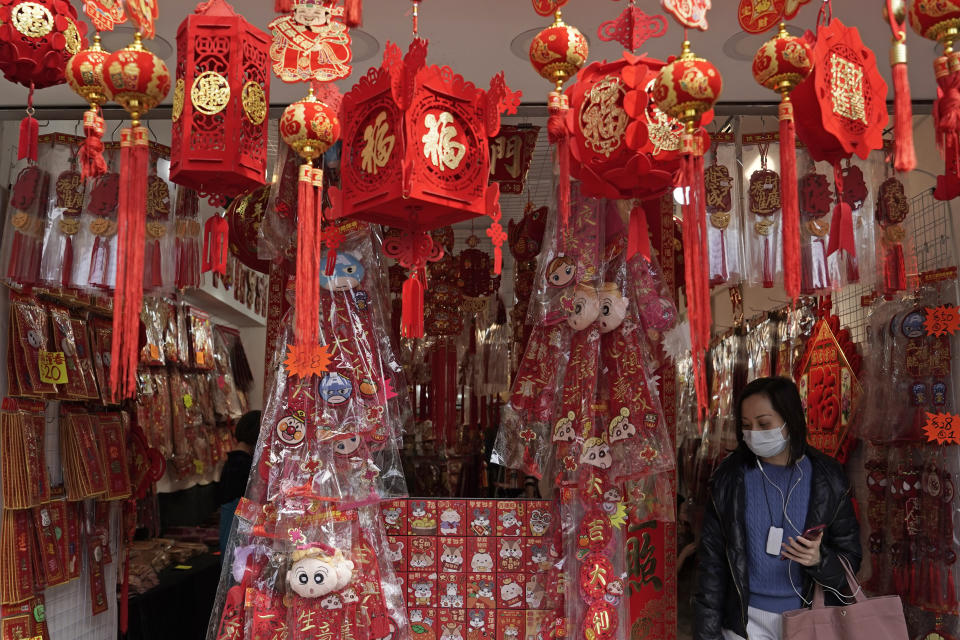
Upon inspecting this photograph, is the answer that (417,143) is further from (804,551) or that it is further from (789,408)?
(804,551)

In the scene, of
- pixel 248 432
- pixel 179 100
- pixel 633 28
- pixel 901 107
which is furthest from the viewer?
pixel 248 432

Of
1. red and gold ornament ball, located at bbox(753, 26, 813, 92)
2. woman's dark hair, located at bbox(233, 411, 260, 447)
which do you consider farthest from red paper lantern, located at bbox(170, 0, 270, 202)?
woman's dark hair, located at bbox(233, 411, 260, 447)

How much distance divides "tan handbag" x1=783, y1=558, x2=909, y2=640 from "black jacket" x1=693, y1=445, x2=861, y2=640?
0.08m

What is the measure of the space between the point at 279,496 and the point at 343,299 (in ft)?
2.24

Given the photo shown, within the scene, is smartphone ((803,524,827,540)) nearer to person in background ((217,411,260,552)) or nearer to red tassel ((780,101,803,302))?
red tassel ((780,101,803,302))

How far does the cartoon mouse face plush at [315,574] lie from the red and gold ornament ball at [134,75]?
4.79ft

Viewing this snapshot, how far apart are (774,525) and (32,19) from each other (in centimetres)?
→ 249

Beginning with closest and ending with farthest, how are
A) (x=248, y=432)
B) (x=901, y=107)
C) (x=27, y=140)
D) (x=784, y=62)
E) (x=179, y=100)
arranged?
1. (x=901, y=107)
2. (x=784, y=62)
3. (x=179, y=100)
4. (x=27, y=140)
5. (x=248, y=432)

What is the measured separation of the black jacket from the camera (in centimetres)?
246

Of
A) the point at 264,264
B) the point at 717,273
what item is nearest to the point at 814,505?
the point at 717,273

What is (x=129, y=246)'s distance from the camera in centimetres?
161

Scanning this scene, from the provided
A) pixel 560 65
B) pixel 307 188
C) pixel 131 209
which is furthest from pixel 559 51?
pixel 131 209

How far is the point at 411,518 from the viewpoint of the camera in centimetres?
283

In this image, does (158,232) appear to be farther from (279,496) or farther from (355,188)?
(355,188)
